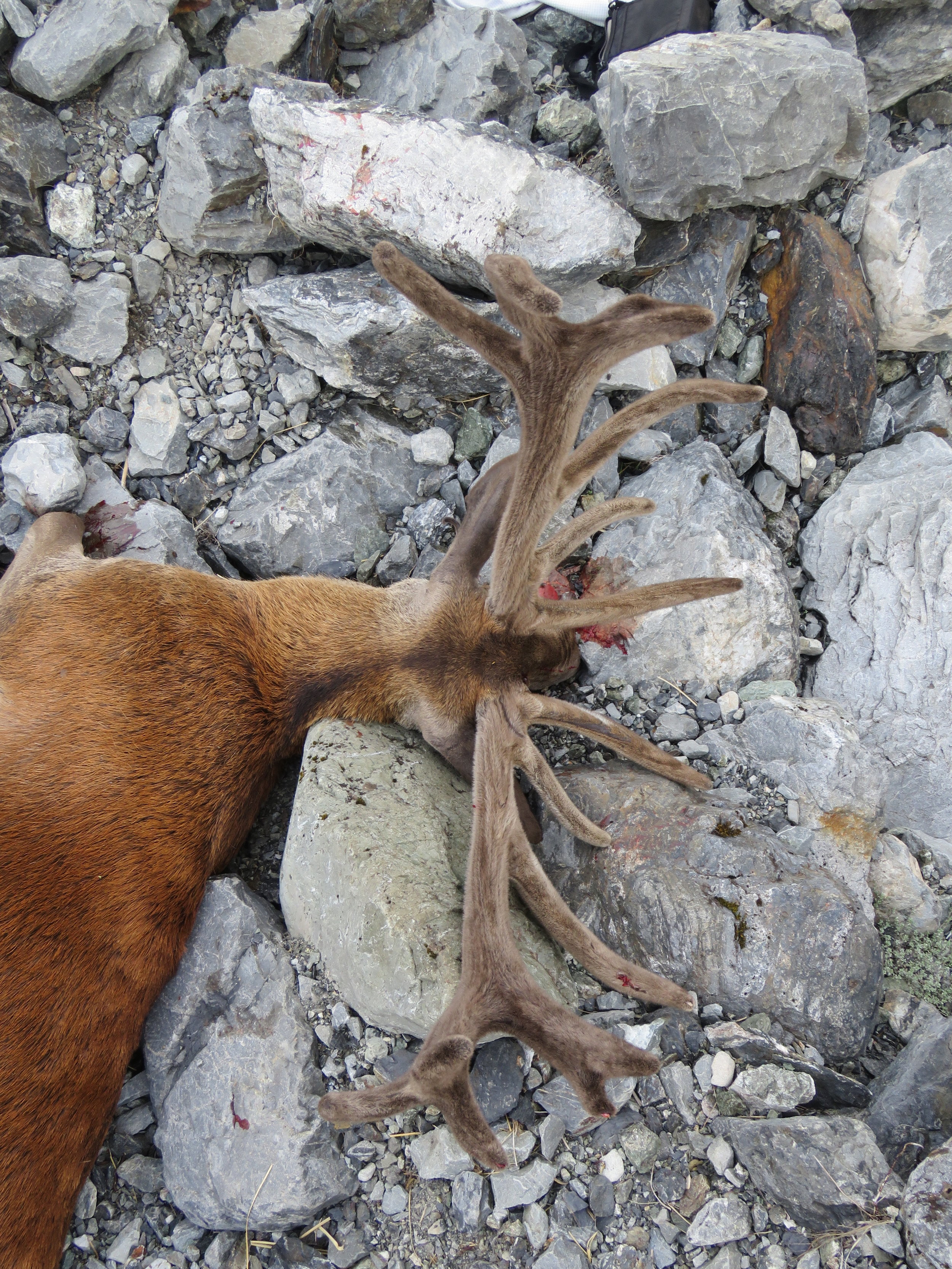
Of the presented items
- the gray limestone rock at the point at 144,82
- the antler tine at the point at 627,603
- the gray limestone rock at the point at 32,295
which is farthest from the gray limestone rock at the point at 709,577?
the gray limestone rock at the point at 144,82

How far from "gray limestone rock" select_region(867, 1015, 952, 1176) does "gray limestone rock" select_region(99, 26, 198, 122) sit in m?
4.76

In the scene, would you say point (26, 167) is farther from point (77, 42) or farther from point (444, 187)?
point (444, 187)

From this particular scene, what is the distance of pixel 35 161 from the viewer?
3.61 m

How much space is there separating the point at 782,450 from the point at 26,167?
3.48 m

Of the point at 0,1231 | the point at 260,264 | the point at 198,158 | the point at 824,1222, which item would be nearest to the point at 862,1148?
the point at 824,1222

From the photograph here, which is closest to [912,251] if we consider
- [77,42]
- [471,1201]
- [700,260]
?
[700,260]

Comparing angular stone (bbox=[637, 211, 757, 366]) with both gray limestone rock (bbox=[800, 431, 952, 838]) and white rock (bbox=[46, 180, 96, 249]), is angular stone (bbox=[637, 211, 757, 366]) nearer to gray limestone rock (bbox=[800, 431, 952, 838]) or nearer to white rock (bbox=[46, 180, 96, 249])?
gray limestone rock (bbox=[800, 431, 952, 838])

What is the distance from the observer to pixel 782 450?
12.4 feet

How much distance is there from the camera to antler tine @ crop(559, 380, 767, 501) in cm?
279

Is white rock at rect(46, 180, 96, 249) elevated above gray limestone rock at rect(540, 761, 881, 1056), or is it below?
above

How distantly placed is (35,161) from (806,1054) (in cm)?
456

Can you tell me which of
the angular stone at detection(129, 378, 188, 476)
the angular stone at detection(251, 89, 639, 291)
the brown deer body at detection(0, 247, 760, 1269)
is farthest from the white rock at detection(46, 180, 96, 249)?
the brown deer body at detection(0, 247, 760, 1269)

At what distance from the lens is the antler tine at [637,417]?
2.79 m

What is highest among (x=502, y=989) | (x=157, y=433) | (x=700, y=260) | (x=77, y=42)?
(x=77, y=42)
